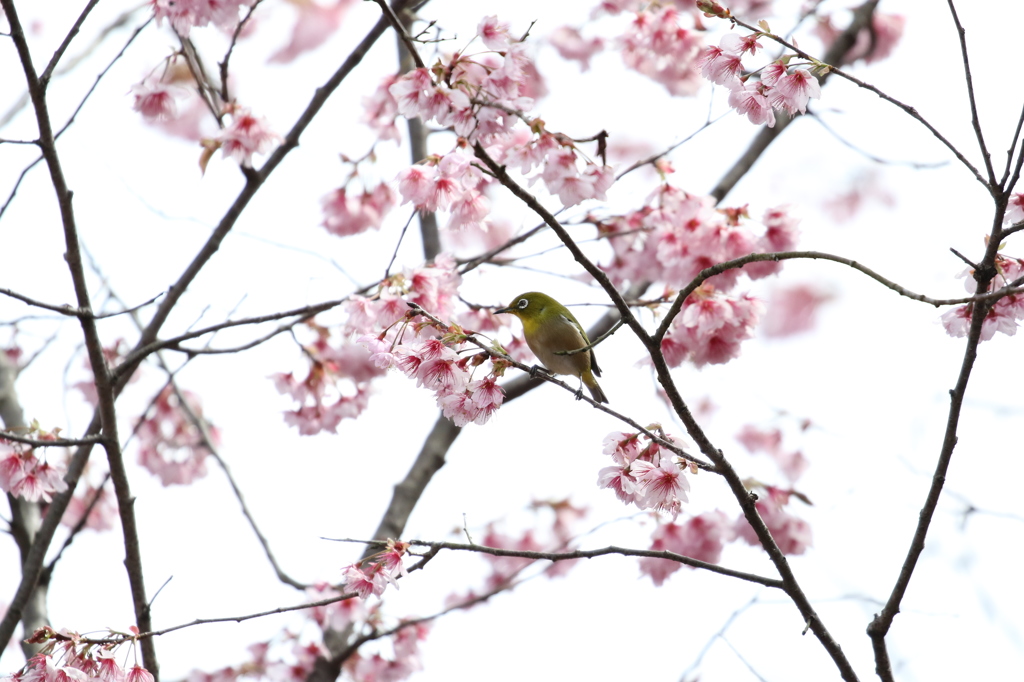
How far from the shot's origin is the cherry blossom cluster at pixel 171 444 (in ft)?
17.8

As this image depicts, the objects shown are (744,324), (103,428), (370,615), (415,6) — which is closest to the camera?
(103,428)

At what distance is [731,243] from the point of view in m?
4.17

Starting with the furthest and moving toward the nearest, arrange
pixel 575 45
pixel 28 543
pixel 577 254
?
pixel 575 45 < pixel 28 543 < pixel 577 254

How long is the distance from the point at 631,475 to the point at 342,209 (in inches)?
112

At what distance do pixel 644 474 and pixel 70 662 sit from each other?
1696mm

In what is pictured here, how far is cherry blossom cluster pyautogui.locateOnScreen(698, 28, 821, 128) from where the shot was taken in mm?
2660

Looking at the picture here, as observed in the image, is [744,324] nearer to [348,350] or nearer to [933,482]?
[933,482]

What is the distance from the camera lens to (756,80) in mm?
2762

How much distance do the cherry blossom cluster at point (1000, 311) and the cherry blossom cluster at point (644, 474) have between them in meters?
0.85

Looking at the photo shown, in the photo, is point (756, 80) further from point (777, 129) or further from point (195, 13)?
point (777, 129)

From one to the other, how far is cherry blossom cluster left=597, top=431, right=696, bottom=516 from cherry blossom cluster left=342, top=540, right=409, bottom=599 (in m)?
0.64

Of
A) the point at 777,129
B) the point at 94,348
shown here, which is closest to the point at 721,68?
the point at 94,348

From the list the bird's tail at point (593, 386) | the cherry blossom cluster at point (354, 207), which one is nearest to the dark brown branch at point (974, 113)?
the bird's tail at point (593, 386)

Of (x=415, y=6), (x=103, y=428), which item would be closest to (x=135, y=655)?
(x=103, y=428)
